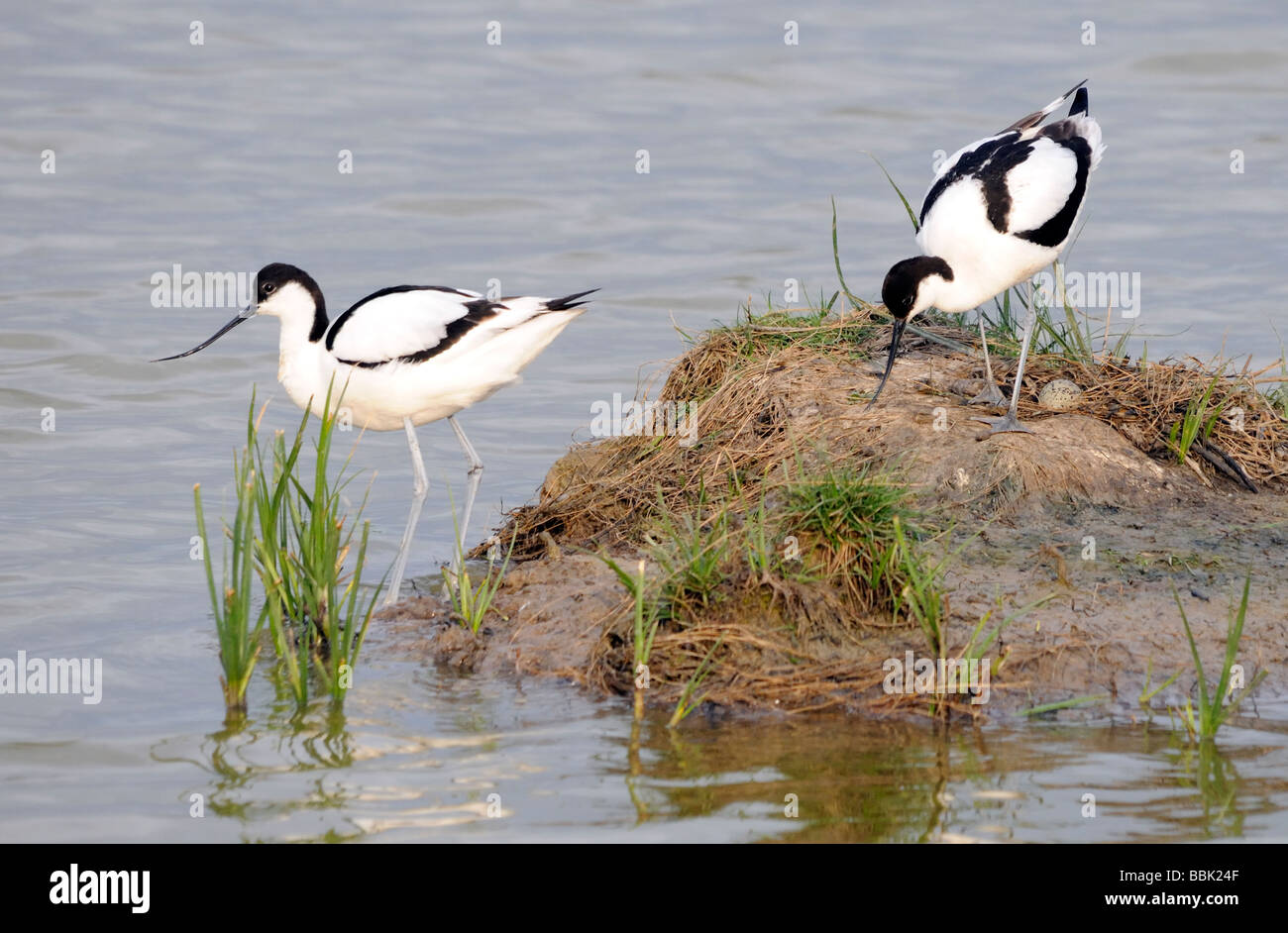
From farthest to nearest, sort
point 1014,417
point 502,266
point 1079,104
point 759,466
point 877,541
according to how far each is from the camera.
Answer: point 502,266 < point 1079,104 < point 1014,417 < point 759,466 < point 877,541

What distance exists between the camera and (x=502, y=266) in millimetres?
12984

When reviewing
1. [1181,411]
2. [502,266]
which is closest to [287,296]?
[1181,411]

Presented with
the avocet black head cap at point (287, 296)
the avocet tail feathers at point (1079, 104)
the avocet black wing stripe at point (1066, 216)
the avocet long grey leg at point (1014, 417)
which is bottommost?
the avocet long grey leg at point (1014, 417)

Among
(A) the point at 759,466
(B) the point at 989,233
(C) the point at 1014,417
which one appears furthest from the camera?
(B) the point at 989,233

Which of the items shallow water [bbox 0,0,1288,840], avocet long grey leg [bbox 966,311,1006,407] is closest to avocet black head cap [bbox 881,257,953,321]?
avocet long grey leg [bbox 966,311,1006,407]

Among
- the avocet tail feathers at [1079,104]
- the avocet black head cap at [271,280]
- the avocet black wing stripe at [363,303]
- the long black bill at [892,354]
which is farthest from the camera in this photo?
the avocet tail feathers at [1079,104]

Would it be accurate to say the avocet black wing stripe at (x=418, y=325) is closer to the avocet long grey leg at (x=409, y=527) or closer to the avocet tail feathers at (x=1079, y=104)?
the avocet long grey leg at (x=409, y=527)

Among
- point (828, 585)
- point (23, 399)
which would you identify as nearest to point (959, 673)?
point (828, 585)

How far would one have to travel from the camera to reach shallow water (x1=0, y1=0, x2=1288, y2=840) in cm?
485

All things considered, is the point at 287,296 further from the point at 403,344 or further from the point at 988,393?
the point at 988,393

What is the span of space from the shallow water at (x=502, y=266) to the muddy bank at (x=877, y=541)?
319 millimetres

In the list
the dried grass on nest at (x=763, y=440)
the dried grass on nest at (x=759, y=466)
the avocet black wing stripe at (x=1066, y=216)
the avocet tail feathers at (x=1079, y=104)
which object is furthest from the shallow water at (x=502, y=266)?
the avocet tail feathers at (x=1079, y=104)

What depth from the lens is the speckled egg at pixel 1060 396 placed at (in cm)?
702

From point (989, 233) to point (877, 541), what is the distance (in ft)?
7.38
